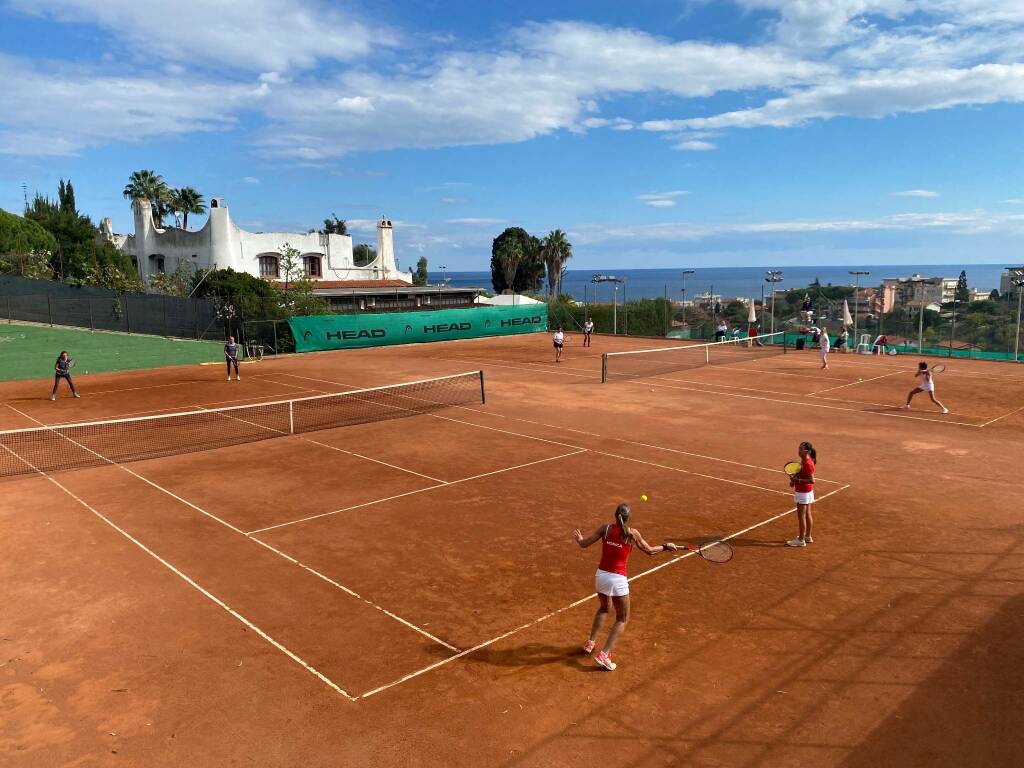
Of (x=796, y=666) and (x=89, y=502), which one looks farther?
(x=89, y=502)

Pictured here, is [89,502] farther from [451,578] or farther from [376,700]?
[376,700]

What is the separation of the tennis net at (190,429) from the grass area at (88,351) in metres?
13.7

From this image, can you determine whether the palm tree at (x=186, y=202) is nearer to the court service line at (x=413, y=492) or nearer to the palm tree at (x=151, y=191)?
the palm tree at (x=151, y=191)

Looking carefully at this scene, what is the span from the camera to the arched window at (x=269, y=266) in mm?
56469

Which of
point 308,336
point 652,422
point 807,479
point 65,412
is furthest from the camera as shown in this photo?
point 308,336

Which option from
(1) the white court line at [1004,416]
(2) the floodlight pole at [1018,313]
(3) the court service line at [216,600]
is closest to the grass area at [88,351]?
(3) the court service line at [216,600]

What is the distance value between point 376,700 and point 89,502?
872 cm

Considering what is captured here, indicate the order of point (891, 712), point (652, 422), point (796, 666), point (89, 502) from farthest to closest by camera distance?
point (652, 422)
point (89, 502)
point (796, 666)
point (891, 712)

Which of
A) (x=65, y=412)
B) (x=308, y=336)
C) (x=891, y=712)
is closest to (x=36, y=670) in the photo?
(x=891, y=712)

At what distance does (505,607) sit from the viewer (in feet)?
28.3

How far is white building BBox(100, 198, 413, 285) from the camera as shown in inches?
2108

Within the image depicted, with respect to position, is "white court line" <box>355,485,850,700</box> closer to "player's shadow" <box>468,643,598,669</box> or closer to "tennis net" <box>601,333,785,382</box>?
"player's shadow" <box>468,643,598,669</box>

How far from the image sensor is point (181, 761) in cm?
591

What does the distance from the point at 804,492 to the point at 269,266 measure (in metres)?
53.7
